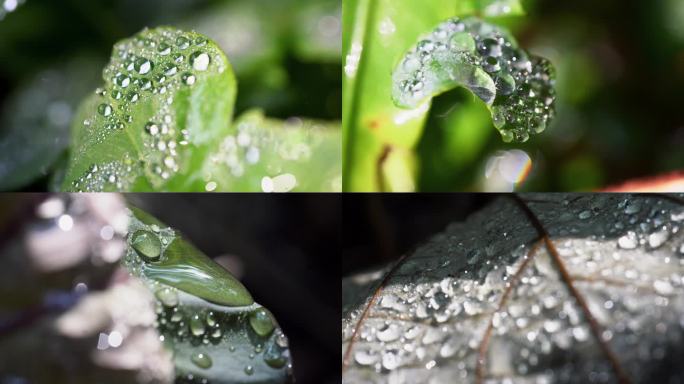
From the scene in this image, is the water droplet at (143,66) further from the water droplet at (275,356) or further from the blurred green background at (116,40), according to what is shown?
the water droplet at (275,356)

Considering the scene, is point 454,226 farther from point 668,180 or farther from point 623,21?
point 623,21

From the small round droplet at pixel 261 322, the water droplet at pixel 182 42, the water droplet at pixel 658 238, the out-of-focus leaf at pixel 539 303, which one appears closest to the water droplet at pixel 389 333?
the out-of-focus leaf at pixel 539 303

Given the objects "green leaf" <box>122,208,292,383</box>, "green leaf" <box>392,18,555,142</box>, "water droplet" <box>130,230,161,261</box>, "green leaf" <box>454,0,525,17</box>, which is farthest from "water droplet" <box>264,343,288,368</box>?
"green leaf" <box>454,0,525,17</box>

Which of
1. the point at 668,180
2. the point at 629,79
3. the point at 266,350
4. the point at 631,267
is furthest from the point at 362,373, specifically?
the point at 629,79

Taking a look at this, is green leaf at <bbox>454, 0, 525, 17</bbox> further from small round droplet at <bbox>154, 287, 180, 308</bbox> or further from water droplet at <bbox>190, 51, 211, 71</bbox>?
small round droplet at <bbox>154, 287, 180, 308</bbox>

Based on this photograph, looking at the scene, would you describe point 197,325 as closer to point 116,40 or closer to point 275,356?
point 275,356
